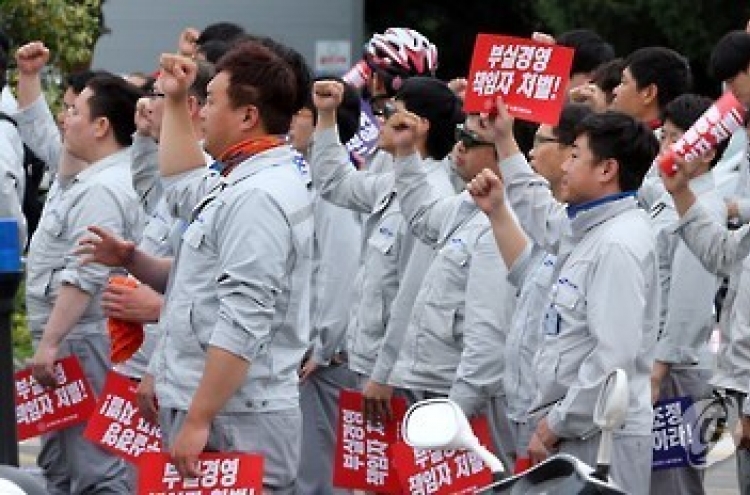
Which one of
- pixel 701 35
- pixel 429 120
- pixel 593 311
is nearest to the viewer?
pixel 593 311

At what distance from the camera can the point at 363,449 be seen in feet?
31.8

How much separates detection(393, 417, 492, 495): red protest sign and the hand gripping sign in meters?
1.34

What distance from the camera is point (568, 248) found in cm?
790

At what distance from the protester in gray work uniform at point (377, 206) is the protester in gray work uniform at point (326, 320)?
0.37 metres

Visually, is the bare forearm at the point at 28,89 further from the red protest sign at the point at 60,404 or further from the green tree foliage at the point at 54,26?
the green tree foliage at the point at 54,26

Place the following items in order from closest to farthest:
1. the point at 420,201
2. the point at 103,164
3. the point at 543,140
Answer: the point at 543,140 → the point at 420,201 → the point at 103,164

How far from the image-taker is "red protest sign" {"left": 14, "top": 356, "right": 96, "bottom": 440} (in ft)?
33.1

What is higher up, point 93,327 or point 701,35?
point 93,327

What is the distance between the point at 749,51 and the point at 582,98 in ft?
4.30

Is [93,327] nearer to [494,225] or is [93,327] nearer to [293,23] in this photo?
[494,225]

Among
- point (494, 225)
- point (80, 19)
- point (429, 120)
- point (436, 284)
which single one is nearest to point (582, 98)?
point (429, 120)

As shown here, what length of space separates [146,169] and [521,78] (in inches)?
92.9

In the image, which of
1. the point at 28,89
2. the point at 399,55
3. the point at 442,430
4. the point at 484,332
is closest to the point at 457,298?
the point at 484,332

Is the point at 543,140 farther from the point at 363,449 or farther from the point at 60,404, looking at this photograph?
the point at 60,404
